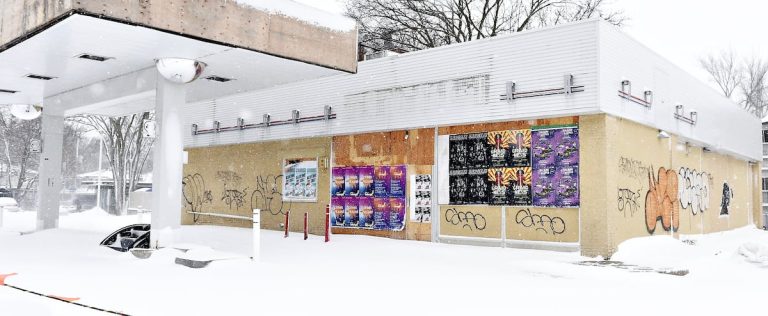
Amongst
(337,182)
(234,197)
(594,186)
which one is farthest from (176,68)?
(234,197)

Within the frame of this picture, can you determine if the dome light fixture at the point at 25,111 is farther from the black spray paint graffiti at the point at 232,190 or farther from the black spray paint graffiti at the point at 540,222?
the black spray paint graffiti at the point at 540,222

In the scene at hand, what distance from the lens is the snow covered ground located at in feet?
24.8

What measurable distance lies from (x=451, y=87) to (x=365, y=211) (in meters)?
4.53

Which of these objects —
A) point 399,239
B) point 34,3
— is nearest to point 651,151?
point 399,239

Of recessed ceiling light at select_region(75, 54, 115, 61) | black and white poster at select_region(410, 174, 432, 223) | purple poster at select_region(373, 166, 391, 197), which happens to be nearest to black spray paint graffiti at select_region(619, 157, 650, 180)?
black and white poster at select_region(410, 174, 432, 223)

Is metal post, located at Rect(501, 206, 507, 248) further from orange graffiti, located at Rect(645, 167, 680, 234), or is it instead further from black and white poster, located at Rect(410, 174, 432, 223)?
orange graffiti, located at Rect(645, 167, 680, 234)

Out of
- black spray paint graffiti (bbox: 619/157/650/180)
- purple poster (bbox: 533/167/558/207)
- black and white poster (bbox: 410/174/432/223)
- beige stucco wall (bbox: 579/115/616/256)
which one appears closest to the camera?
beige stucco wall (bbox: 579/115/616/256)

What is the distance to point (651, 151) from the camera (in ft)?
54.1

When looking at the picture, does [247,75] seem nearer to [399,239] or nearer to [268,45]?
[268,45]

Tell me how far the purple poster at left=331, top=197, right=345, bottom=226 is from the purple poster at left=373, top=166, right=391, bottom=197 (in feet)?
4.56

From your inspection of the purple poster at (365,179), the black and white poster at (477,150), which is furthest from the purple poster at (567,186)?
the purple poster at (365,179)

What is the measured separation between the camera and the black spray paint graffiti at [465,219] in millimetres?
15469

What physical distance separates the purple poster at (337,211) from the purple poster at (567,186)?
683cm

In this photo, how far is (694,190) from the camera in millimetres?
20047
